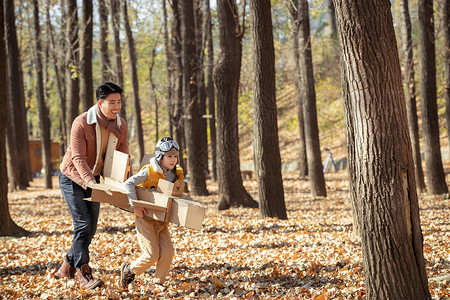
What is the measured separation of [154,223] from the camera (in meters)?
5.25

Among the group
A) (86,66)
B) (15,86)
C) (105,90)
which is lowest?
(105,90)

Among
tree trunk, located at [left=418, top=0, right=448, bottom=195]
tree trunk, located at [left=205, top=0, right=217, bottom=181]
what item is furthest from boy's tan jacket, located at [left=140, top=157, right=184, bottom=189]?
tree trunk, located at [left=205, top=0, right=217, bottom=181]

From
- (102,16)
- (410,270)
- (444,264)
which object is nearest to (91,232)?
(410,270)

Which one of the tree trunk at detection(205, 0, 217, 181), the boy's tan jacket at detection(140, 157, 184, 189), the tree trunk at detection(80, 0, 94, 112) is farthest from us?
the tree trunk at detection(205, 0, 217, 181)

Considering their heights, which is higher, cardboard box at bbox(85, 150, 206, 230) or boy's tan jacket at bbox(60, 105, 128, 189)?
boy's tan jacket at bbox(60, 105, 128, 189)

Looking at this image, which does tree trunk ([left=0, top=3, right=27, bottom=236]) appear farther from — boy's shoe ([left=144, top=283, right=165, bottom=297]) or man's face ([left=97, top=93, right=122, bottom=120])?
boy's shoe ([left=144, top=283, right=165, bottom=297])

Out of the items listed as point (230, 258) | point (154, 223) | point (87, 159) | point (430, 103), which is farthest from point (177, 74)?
point (154, 223)

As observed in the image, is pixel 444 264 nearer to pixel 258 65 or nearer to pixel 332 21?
pixel 258 65

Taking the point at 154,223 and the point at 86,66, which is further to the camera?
the point at 86,66

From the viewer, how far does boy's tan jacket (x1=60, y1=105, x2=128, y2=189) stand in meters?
5.12

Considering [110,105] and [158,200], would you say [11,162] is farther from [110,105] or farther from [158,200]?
[158,200]

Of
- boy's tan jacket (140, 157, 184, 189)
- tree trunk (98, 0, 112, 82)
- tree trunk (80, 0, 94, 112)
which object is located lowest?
boy's tan jacket (140, 157, 184, 189)

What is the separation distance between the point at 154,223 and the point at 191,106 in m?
10.5

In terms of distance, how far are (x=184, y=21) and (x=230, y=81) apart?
4576mm
